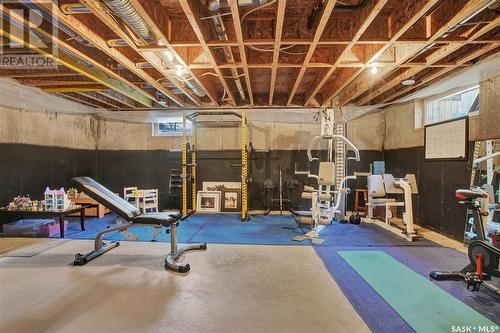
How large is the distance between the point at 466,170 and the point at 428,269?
6.70 feet

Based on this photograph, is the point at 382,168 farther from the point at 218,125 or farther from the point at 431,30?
the point at 218,125

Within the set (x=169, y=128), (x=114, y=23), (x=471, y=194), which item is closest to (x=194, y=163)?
(x=169, y=128)

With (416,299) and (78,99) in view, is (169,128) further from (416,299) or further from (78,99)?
(416,299)

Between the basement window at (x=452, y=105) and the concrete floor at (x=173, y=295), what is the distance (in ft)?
12.2

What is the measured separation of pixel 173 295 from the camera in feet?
8.10

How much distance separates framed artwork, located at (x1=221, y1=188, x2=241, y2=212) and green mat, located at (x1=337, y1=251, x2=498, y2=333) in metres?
3.70

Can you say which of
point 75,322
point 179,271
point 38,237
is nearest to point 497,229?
point 179,271

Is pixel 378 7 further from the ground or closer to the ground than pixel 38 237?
further from the ground

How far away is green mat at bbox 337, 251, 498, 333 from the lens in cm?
202

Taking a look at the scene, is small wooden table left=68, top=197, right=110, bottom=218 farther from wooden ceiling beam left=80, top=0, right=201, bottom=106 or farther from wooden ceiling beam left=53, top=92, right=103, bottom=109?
wooden ceiling beam left=80, top=0, right=201, bottom=106

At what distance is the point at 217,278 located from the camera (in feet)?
9.26

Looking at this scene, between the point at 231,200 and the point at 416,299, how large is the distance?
4.80m

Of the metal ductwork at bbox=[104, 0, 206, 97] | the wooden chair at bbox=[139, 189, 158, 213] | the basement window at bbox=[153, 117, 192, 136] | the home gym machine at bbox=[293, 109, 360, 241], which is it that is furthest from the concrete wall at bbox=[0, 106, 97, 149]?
the home gym machine at bbox=[293, 109, 360, 241]

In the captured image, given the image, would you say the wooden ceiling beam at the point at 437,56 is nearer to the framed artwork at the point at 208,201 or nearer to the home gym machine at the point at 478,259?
the home gym machine at the point at 478,259
